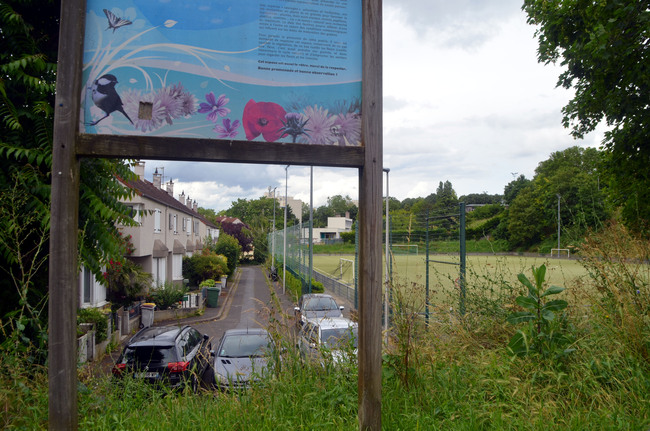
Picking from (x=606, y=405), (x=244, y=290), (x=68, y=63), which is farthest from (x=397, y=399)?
(x=244, y=290)

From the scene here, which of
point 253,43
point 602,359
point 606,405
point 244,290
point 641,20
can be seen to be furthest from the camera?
point 244,290

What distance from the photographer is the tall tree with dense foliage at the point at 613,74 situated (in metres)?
7.41

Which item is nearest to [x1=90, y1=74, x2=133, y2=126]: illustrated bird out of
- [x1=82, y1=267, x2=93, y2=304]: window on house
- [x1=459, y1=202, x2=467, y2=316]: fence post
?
[x1=459, y1=202, x2=467, y2=316]: fence post

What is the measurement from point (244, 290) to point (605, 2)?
29403mm

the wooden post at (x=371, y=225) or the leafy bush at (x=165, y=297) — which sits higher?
the wooden post at (x=371, y=225)

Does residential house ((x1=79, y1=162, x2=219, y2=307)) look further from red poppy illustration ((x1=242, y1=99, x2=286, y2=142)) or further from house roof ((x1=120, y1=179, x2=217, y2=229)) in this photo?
red poppy illustration ((x1=242, y1=99, x2=286, y2=142))

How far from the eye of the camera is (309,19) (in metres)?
2.99

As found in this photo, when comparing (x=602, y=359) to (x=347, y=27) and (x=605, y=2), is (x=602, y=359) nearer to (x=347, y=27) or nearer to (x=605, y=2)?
(x=347, y=27)

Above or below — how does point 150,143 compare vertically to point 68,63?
below

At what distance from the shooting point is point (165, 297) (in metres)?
20.7

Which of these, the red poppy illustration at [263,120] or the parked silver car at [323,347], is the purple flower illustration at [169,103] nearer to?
the red poppy illustration at [263,120]

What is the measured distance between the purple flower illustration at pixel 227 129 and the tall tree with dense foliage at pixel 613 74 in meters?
5.41

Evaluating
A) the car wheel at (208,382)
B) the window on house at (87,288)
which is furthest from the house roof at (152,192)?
the car wheel at (208,382)

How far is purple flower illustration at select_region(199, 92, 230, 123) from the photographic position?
9.41 ft
